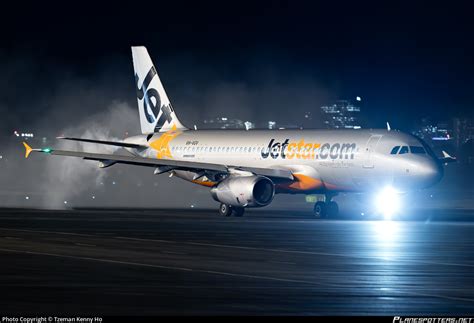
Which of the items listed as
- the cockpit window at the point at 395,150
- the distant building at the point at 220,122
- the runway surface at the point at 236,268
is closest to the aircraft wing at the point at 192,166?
the cockpit window at the point at 395,150

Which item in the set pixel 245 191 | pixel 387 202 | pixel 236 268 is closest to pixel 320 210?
pixel 245 191

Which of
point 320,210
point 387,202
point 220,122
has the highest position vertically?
point 220,122

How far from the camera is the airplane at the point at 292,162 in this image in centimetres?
5725

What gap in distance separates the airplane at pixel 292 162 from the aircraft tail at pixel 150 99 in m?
3.18

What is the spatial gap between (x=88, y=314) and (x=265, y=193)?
Result: 39.9m

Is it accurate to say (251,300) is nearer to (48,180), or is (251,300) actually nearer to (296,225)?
(296,225)

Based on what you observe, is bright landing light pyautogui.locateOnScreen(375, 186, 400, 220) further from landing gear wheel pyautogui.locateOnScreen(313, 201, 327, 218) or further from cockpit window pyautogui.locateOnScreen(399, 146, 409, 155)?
landing gear wheel pyautogui.locateOnScreen(313, 201, 327, 218)

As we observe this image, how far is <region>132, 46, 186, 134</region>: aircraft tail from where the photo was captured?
72.2m

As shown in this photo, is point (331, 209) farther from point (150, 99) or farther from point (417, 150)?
point (150, 99)

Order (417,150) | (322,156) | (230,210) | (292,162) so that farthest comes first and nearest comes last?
(292,162)
(230,210)
(322,156)
(417,150)

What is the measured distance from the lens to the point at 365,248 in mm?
36094

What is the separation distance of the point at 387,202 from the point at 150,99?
17.2 metres

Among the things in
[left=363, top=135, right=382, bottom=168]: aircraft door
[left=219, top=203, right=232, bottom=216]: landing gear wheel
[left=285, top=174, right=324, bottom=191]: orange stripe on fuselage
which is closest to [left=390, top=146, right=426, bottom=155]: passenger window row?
[left=363, top=135, right=382, bottom=168]: aircraft door

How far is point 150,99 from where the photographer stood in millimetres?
73312
